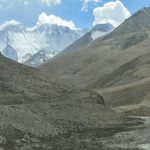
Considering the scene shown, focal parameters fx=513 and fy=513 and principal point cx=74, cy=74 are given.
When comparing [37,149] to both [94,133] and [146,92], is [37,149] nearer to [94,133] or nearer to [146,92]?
[94,133]

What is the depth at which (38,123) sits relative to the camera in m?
82.7

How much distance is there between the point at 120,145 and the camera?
7031 cm

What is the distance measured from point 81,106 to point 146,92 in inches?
3349

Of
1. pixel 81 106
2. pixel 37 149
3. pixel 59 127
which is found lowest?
pixel 37 149

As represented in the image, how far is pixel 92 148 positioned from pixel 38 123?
17885 millimetres

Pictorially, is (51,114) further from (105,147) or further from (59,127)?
(105,147)

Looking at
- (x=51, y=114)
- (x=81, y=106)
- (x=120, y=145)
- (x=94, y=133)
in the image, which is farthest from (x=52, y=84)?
(x=120, y=145)

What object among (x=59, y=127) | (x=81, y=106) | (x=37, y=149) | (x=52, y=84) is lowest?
(x=37, y=149)

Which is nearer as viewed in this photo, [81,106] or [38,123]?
[38,123]

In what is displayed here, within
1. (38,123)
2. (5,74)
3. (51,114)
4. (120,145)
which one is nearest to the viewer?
(120,145)

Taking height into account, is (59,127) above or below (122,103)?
below

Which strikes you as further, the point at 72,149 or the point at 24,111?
the point at 24,111

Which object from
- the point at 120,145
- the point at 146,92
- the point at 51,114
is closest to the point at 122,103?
the point at 146,92

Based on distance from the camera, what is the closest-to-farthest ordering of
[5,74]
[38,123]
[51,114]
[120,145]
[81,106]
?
[120,145]
[38,123]
[51,114]
[81,106]
[5,74]
